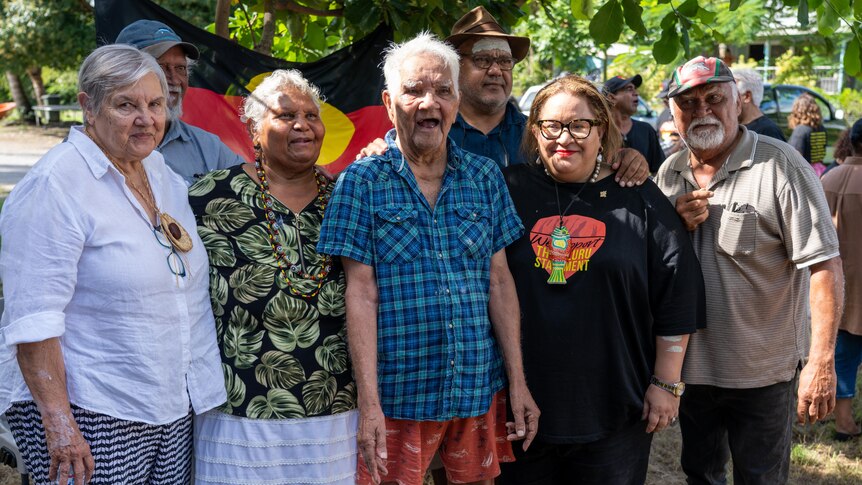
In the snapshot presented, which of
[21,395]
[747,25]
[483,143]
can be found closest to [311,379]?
[21,395]

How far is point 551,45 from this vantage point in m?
16.1

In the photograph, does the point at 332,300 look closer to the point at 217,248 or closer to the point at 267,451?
the point at 217,248

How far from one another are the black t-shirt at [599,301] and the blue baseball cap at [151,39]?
1.72 m

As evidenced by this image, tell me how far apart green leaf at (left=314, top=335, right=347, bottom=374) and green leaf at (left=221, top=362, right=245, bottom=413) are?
0.89ft

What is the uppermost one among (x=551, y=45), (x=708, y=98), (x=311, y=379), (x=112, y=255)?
(x=551, y=45)

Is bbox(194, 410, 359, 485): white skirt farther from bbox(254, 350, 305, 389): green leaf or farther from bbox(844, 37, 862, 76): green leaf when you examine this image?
bbox(844, 37, 862, 76): green leaf

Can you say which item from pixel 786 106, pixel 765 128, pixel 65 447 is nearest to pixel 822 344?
pixel 65 447

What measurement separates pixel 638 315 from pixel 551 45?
13890mm

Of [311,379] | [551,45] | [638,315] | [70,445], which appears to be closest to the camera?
[70,445]

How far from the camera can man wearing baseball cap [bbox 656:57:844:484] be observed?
123 inches

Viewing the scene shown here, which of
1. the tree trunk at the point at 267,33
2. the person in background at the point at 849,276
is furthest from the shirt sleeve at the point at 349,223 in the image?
the person in background at the point at 849,276

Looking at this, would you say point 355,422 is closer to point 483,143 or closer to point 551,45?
point 483,143

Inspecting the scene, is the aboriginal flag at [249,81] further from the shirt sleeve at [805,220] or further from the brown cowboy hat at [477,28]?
the shirt sleeve at [805,220]

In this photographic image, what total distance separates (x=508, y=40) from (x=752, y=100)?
8.34 ft
